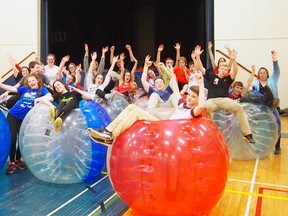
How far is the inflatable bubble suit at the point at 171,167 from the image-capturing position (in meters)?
2.51

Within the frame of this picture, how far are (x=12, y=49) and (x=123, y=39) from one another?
4116 millimetres

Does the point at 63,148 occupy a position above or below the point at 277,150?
above

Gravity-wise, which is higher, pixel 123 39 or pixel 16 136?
pixel 123 39

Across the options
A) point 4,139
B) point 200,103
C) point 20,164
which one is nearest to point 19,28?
point 20,164

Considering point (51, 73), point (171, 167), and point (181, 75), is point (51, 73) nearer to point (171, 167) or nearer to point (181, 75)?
point (181, 75)

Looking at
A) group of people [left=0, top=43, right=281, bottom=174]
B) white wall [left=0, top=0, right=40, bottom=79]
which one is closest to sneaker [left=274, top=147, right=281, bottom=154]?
group of people [left=0, top=43, right=281, bottom=174]

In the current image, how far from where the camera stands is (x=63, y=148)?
3.52 meters

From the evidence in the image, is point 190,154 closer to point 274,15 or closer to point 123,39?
point 274,15

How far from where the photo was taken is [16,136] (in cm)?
439

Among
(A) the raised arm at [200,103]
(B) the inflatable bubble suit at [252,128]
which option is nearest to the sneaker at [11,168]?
(A) the raised arm at [200,103]

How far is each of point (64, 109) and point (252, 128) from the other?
2.62 metres

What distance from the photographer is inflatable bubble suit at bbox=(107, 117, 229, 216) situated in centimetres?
251

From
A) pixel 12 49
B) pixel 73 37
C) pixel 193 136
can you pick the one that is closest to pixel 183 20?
pixel 73 37

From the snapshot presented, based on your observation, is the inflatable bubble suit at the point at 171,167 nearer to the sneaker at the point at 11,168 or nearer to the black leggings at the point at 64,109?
the black leggings at the point at 64,109
